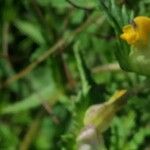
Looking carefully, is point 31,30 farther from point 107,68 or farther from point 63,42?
point 107,68

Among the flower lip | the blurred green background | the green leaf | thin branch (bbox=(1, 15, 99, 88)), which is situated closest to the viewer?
the flower lip

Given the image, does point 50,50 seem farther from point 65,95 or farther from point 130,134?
point 130,134

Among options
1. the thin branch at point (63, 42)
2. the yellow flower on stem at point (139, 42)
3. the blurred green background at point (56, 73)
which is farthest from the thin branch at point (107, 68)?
the yellow flower on stem at point (139, 42)

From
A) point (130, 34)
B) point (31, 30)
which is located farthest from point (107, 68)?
point (130, 34)

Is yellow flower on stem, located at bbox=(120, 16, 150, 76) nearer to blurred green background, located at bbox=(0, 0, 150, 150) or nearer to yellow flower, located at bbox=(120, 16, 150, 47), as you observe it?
yellow flower, located at bbox=(120, 16, 150, 47)

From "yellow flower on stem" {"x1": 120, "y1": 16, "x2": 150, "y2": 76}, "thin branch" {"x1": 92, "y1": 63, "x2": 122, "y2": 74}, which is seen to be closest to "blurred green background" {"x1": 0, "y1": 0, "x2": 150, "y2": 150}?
"thin branch" {"x1": 92, "y1": 63, "x2": 122, "y2": 74}

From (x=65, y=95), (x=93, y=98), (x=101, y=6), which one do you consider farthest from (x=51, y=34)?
(x=101, y=6)
